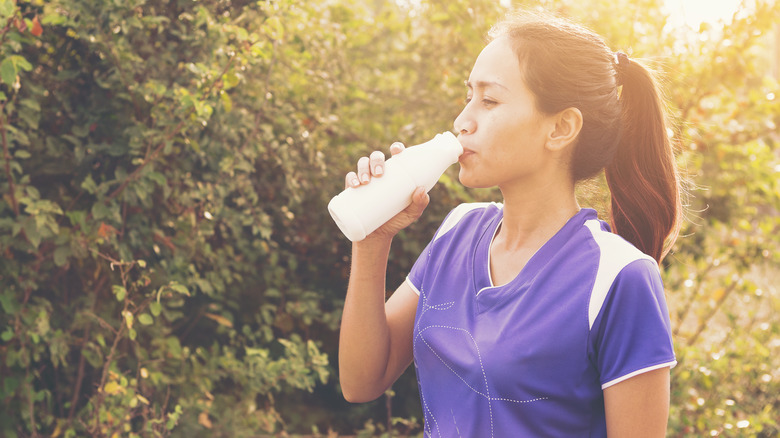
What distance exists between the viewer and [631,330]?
49.0 inches

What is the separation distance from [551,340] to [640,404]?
182mm

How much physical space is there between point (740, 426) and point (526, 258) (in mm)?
2065

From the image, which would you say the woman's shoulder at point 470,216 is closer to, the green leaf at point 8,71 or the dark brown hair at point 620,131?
the dark brown hair at point 620,131

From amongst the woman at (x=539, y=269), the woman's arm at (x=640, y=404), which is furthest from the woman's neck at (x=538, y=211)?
the woman's arm at (x=640, y=404)

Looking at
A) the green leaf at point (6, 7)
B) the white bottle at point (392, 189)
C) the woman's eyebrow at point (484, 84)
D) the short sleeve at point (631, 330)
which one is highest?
the green leaf at point (6, 7)

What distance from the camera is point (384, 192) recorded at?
147cm

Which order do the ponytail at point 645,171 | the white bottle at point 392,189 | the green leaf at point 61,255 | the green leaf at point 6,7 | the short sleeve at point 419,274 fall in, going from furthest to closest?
1. the green leaf at point 61,255
2. the green leaf at point 6,7
3. the short sleeve at point 419,274
4. the ponytail at point 645,171
5. the white bottle at point 392,189

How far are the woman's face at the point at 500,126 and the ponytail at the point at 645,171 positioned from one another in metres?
0.23

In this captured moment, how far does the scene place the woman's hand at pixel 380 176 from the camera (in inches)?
57.7

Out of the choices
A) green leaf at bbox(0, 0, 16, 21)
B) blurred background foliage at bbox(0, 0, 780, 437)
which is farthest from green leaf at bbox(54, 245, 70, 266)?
green leaf at bbox(0, 0, 16, 21)

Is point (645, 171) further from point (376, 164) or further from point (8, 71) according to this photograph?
point (8, 71)

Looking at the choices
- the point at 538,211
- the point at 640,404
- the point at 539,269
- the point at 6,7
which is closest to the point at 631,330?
the point at 640,404

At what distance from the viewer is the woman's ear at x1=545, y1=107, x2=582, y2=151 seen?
4.95 feet

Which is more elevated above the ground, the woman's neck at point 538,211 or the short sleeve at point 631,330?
the woman's neck at point 538,211
